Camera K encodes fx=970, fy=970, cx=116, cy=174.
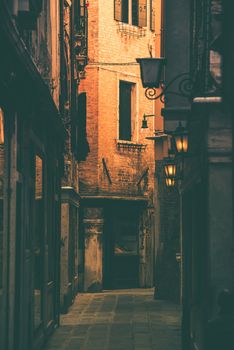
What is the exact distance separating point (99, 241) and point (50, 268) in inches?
509

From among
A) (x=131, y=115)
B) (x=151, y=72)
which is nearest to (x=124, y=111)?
(x=131, y=115)

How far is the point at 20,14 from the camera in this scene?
1036 cm

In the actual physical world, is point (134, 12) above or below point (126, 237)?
above

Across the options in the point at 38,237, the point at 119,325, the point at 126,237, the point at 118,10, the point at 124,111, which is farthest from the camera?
the point at 118,10

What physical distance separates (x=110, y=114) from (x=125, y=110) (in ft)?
3.23

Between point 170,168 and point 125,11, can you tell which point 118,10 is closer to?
point 125,11

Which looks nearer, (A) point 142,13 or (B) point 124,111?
(B) point 124,111

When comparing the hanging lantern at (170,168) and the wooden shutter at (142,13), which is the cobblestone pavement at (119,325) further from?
the wooden shutter at (142,13)

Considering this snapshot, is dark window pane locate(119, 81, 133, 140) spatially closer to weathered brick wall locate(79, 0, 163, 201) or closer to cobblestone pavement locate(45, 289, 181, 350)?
weathered brick wall locate(79, 0, 163, 201)

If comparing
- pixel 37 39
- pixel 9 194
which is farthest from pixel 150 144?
pixel 9 194

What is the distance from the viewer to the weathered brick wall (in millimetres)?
31484

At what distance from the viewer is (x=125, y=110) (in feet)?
107

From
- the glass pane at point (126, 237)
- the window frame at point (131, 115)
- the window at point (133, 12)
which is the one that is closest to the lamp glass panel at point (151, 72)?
the window frame at point (131, 115)

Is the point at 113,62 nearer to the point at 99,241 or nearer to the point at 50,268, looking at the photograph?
the point at 99,241
